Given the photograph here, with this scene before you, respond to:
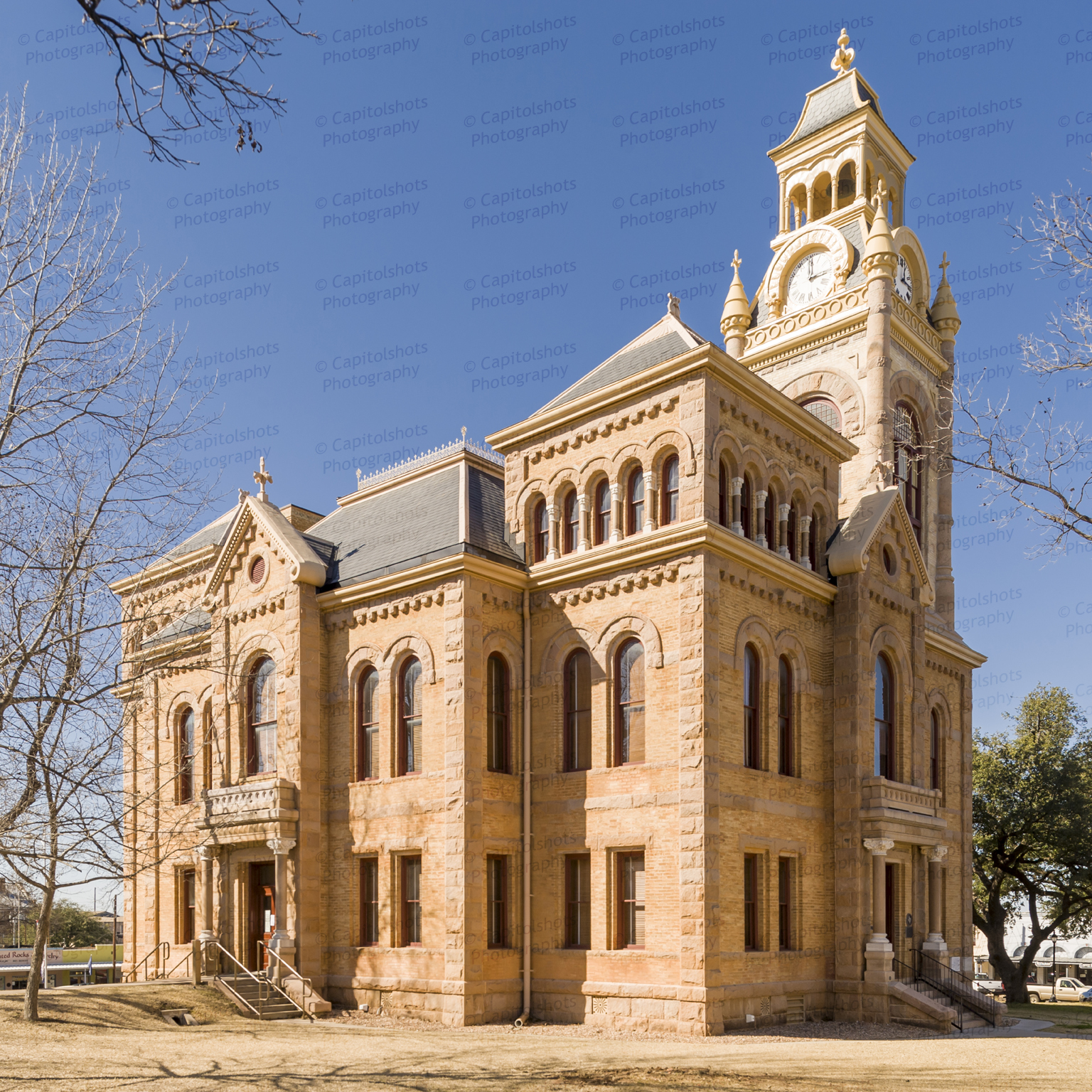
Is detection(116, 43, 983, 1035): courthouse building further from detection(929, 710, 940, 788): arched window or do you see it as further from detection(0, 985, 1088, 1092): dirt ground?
detection(0, 985, 1088, 1092): dirt ground

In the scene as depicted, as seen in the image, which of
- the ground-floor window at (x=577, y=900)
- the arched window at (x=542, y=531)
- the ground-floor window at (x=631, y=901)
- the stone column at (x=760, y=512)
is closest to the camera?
the ground-floor window at (x=631, y=901)

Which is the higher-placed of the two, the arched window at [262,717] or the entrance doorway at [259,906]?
the arched window at [262,717]

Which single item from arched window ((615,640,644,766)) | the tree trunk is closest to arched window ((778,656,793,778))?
arched window ((615,640,644,766))

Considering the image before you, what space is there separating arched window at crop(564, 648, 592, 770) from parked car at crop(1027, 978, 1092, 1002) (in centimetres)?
4594

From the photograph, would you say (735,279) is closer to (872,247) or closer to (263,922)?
(872,247)

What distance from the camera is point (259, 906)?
26.3 metres

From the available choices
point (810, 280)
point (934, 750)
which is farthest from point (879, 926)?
point (810, 280)

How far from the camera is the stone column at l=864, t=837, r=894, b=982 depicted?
22.7 m

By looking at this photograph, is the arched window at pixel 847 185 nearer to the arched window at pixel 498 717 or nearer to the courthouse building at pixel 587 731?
the courthouse building at pixel 587 731

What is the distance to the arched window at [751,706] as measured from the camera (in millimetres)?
22641

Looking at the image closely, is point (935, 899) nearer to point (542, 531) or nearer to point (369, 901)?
point (542, 531)

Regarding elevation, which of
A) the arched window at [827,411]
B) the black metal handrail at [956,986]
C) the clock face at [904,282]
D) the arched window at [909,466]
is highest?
the clock face at [904,282]

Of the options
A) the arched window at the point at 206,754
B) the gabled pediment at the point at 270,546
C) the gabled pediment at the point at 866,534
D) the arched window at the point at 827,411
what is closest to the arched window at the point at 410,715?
the gabled pediment at the point at 270,546

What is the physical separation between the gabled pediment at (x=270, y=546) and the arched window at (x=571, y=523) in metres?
6.16
